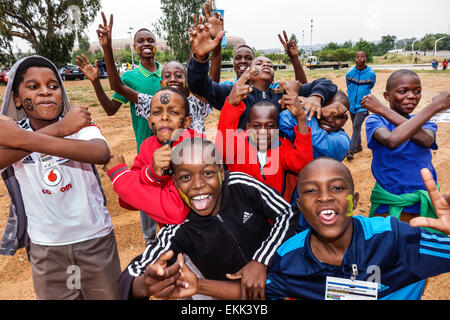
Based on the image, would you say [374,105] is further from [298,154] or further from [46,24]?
[46,24]

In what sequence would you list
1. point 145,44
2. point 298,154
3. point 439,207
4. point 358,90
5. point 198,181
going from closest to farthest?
1. point 439,207
2. point 198,181
3. point 298,154
4. point 145,44
5. point 358,90

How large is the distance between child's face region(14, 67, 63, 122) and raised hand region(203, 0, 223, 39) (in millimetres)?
1198

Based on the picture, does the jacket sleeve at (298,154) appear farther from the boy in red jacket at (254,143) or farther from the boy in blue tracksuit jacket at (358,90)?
the boy in blue tracksuit jacket at (358,90)

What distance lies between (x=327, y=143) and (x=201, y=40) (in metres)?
1.17

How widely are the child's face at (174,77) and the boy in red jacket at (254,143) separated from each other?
2.49ft

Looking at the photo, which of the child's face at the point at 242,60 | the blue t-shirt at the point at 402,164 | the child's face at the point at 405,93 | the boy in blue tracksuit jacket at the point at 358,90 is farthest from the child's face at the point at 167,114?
the boy in blue tracksuit jacket at the point at 358,90

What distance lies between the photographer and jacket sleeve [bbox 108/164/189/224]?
172 centimetres

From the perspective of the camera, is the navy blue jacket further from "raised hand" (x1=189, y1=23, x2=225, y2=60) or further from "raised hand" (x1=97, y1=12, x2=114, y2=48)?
"raised hand" (x1=97, y1=12, x2=114, y2=48)

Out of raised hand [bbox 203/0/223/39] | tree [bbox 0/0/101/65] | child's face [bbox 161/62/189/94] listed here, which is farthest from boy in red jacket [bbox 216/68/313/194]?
tree [bbox 0/0/101/65]

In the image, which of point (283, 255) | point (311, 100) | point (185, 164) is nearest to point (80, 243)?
point (185, 164)

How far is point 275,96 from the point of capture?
8.49 ft

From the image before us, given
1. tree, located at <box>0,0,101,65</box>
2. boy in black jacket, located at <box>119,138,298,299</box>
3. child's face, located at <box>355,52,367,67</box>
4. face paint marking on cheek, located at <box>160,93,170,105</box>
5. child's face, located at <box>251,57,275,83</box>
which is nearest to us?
boy in black jacket, located at <box>119,138,298,299</box>

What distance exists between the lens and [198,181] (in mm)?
1646

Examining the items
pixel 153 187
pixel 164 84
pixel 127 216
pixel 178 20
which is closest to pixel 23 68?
pixel 153 187
